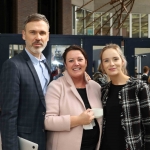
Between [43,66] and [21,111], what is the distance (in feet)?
1.55

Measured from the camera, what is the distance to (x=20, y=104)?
2047 mm

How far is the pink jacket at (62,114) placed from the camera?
2068mm

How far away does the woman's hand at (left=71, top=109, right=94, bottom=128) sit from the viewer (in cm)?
203

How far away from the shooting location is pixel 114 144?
7.20 ft

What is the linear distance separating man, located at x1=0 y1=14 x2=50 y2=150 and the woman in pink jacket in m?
0.08

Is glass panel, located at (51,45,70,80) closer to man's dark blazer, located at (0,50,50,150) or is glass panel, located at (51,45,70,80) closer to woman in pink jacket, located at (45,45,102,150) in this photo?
woman in pink jacket, located at (45,45,102,150)

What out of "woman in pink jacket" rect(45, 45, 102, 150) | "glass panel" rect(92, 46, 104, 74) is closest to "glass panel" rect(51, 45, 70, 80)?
"glass panel" rect(92, 46, 104, 74)

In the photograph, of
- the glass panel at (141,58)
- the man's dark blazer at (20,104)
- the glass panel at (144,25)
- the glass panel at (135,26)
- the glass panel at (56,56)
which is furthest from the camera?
the glass panel at (135,26)

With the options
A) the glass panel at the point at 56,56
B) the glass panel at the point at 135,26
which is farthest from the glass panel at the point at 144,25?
the glass panel at the point at 56,56

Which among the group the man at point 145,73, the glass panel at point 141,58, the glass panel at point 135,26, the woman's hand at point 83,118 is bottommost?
the woman's hand at point 83,118

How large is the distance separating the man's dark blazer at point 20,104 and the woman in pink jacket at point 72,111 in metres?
0.09

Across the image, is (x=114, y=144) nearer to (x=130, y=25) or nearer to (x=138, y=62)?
(x=138, y=62)

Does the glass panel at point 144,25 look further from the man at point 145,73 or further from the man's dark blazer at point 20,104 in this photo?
the man's dark blazer at point 20,104

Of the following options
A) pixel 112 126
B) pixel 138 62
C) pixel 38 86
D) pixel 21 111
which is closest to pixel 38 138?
pixel 21 111
